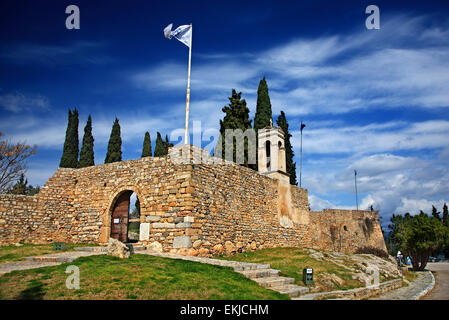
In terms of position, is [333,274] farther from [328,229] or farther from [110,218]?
[328,229]

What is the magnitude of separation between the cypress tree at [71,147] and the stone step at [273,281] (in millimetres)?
28070

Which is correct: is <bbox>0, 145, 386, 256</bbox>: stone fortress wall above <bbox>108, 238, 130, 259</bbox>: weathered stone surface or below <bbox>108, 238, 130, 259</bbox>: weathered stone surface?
above

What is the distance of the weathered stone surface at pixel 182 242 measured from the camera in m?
11.9

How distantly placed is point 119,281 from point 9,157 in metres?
19.6

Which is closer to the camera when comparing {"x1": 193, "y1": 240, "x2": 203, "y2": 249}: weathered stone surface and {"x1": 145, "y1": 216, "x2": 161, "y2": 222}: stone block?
{"x1": 193, "y1": 240, "x2": 203, "y2": 249}: weathered stone surface

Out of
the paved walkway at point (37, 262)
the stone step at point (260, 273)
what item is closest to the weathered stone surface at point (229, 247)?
the stone step at point (260, 273)

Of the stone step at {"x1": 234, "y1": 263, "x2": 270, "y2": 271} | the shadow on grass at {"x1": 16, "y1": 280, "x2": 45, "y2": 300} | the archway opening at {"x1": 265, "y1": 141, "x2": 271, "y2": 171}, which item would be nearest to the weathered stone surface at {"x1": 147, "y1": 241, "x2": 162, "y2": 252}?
the stone step at {"x1": 234, "y1": 263, "x2": 270, "y2": 271}

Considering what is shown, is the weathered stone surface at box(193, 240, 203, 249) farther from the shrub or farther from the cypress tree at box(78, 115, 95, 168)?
Result: the cypress tree at box(78, 115, 95, 168)

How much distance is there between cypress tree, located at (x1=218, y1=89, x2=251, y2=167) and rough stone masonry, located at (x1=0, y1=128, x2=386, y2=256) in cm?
705

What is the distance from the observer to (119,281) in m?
7.06

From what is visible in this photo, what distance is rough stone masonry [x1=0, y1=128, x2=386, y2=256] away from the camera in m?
12.6

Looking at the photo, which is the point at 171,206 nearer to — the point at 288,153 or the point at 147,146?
the point at 288,153

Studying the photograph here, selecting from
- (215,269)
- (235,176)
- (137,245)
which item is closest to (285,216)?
(235,176)

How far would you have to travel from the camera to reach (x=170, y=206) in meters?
12.7
